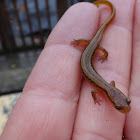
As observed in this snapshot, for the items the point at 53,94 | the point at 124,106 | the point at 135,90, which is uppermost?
the point at 53,94

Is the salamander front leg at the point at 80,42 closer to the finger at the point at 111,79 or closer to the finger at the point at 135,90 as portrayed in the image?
the finger at the point at 111,79

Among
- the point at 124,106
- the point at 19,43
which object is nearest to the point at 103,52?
the point at 124,106

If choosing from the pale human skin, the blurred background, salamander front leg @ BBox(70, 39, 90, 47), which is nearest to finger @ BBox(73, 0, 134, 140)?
the pale human skin

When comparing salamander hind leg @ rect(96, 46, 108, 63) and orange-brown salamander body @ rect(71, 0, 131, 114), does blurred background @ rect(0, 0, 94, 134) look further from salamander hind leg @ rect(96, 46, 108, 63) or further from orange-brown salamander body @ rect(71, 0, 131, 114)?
salamander hind leg @ rect(96, 46, 108, 63)

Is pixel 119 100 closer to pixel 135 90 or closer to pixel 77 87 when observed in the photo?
pixel 135 90

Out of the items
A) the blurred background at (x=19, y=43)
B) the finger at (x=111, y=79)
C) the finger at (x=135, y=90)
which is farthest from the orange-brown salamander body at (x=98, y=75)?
the blurred background at (x=19, y=43)
